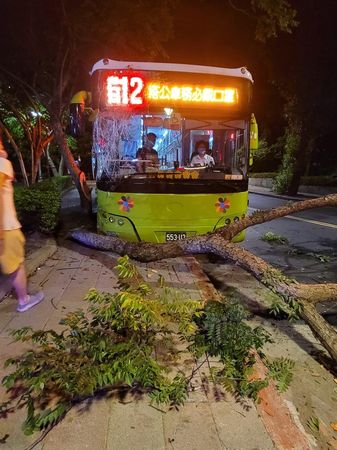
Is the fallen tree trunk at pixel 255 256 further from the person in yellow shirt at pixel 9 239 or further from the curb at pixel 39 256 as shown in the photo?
the person in yellow shirt at pixel 9 239

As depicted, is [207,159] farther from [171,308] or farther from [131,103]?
[171,308]

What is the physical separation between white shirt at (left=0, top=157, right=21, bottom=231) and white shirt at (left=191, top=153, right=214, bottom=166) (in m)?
3.78

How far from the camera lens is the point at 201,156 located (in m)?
7.56

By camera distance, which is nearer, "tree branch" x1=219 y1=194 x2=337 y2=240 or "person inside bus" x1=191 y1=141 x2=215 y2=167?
"tree branch" x1=219 y1=194 x2=337 y2=240

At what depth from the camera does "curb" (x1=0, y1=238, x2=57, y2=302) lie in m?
6.27

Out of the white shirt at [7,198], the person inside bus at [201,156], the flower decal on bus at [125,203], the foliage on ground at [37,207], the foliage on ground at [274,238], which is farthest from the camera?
the foliage on ground at [274,238]

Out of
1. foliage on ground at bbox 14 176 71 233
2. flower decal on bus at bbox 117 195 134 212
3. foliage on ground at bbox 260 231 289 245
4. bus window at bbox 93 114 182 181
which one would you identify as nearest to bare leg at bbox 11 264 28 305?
flower decal on bus at bbox 117 195 134 212

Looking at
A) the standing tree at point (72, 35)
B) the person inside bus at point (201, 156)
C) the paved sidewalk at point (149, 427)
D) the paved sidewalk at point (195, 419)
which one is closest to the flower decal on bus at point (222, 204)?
the person inside bus at point (201, 156)

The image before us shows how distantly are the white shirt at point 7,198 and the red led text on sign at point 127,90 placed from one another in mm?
3084

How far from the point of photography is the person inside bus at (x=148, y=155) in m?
7.18

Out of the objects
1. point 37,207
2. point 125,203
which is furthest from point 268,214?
point 37,207

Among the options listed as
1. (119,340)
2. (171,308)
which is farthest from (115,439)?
(171,308)

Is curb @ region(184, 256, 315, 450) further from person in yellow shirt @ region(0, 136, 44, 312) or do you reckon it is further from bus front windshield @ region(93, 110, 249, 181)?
bus front windshield @ region(93, 110, 249, 181)

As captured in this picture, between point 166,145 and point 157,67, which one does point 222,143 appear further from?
point 157,67
